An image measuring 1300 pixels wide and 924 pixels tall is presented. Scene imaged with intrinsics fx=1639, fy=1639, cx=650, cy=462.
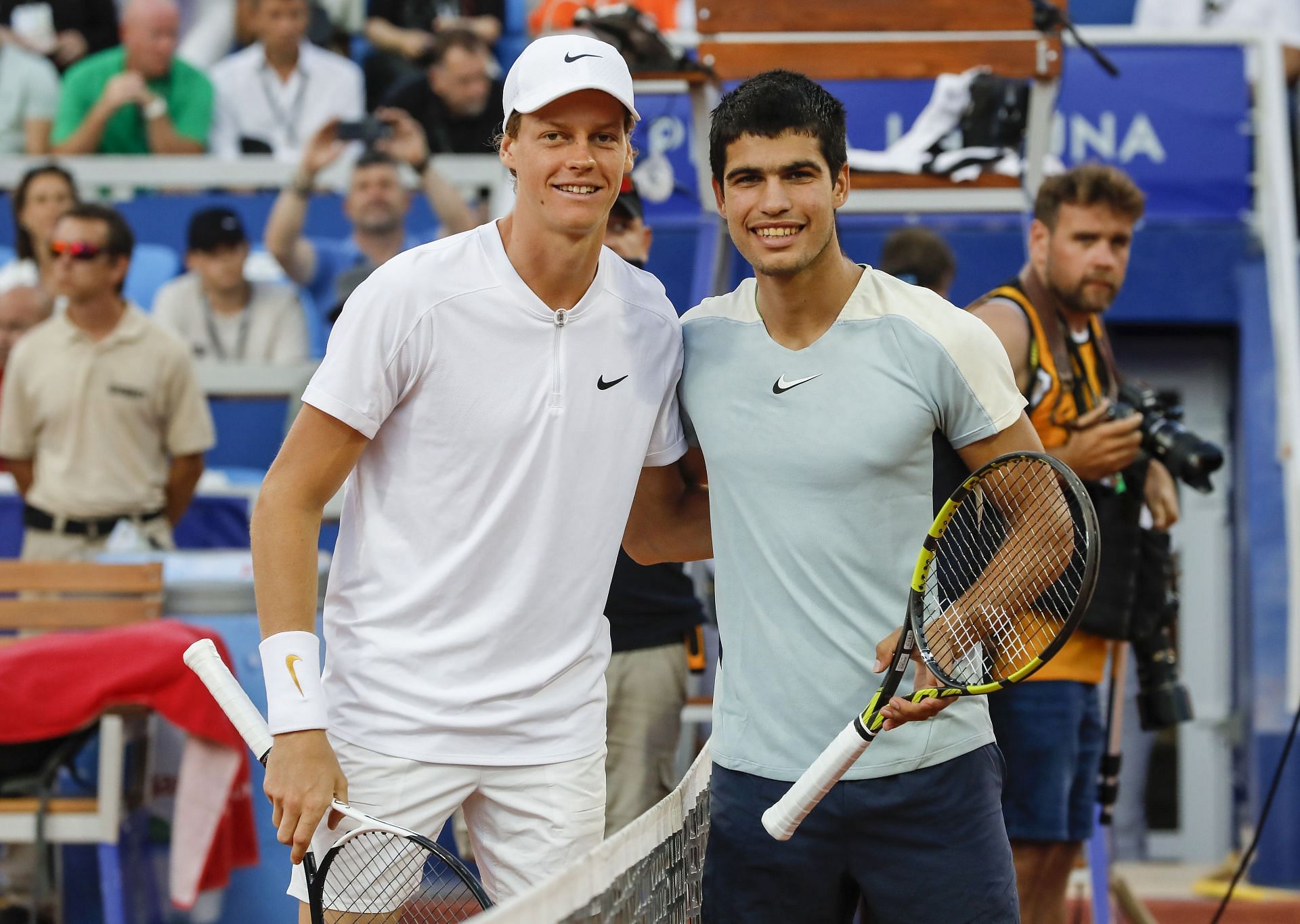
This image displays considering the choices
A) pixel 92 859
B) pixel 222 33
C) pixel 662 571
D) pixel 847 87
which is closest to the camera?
pixel 662 571

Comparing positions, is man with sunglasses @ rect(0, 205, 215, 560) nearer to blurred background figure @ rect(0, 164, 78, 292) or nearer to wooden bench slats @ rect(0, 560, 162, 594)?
wooden bench slats @ rect(0, 560, 162, 594)

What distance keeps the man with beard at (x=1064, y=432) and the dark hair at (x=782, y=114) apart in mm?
1206

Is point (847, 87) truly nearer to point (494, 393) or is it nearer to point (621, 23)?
point (621, 23)

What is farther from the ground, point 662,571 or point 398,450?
point 398,450

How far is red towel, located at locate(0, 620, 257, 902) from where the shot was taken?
196 inches

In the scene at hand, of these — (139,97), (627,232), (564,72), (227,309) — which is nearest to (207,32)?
(139,97)

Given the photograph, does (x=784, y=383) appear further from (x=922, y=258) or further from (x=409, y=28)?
(x=409, y=28)

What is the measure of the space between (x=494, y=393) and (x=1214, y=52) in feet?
17.6

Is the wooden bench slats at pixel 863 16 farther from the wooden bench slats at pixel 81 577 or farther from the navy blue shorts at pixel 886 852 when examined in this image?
the navy blue shorts at pixel 886 852

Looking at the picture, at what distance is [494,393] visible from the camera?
2.71m

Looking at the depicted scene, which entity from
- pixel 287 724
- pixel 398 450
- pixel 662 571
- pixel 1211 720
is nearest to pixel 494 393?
pixel 398 450

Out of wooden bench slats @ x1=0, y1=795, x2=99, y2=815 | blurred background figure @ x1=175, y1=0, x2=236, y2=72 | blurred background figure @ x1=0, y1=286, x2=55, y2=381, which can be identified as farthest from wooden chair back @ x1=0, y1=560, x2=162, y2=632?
blurred background figure @ x1=175, y1=0, x2=236, y2=72

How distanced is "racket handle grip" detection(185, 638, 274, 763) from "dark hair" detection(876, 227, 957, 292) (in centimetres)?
278

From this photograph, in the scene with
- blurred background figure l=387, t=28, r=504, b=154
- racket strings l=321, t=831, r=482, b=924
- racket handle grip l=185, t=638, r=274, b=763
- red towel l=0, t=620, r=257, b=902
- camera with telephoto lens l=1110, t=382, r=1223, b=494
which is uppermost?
blurred background figure l=387, t=28, r=504, b=154
